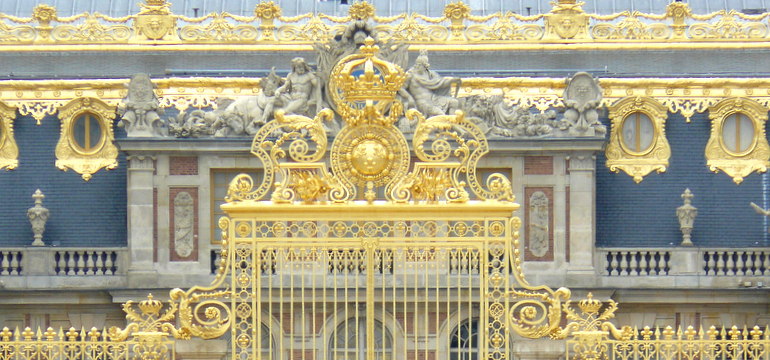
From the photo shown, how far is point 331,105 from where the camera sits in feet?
177

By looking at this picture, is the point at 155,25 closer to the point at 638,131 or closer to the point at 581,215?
the point at 581,215

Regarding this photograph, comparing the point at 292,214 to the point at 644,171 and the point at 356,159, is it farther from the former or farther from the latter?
the point at 644,171

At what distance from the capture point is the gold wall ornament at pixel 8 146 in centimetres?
5625

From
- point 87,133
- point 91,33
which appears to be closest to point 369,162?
point 87,133

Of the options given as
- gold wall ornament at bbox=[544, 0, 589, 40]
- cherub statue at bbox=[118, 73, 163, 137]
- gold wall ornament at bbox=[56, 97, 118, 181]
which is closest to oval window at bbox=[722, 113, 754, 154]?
gold wall ornament at bbox=[544, 0, 589, 40]

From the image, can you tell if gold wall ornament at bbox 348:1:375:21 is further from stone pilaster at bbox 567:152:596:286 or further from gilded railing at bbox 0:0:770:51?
stone pilaster at bbox 567:152:596:286

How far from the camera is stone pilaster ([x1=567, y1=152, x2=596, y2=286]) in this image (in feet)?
178

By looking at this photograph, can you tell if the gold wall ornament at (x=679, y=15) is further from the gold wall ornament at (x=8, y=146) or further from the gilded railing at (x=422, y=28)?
the gold wall ornament at (x=8, y=146)

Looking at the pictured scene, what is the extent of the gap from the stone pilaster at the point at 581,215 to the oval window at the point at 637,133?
1.81m

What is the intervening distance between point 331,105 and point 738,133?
8.07 meters

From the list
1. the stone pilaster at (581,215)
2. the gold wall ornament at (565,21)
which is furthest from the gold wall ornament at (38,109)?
the stone pilaster at (581,215)

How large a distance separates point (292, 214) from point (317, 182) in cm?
55

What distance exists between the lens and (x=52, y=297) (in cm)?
5456

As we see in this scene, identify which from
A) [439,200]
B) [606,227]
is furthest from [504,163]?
[439,200]
